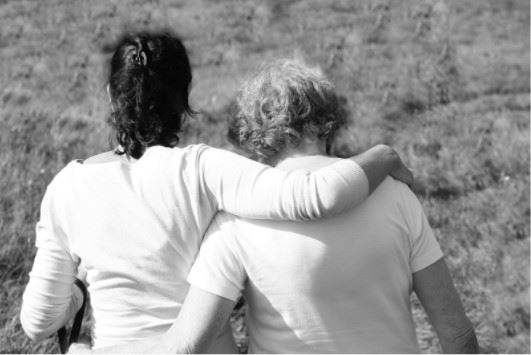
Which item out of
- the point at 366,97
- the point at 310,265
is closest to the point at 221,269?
the point at 310,265

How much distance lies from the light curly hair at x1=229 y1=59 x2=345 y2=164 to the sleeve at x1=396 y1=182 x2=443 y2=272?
0.87ft

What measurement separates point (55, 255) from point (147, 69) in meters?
0.56

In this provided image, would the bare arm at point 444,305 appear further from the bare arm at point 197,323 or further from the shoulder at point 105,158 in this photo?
the shoulder at point 105,158

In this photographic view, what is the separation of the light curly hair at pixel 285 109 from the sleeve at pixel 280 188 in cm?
14

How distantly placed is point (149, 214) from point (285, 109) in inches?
17.1

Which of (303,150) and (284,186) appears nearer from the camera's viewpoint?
(284,186)

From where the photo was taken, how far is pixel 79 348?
228 cm

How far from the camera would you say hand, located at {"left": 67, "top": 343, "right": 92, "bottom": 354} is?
2232 mm

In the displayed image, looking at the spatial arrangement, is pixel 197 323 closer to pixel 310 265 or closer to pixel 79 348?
pixel 310 265

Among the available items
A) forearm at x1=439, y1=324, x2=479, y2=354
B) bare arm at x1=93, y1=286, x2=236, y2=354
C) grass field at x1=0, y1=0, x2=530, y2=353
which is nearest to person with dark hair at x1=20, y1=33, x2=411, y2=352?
bare arm at x1=93, y1=286, x2=236, y2=354

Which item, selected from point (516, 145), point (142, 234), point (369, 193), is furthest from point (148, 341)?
point (516, 145)

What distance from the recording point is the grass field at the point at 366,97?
14.0 feet

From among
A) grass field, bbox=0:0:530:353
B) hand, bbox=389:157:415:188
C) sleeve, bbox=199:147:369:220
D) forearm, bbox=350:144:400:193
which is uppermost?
A: forearm, bbox=350:144:400:193

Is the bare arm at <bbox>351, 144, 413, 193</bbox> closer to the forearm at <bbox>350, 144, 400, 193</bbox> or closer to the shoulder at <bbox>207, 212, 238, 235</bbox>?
the forearm at <bbox>350, 144, 400, 193</bbox>
